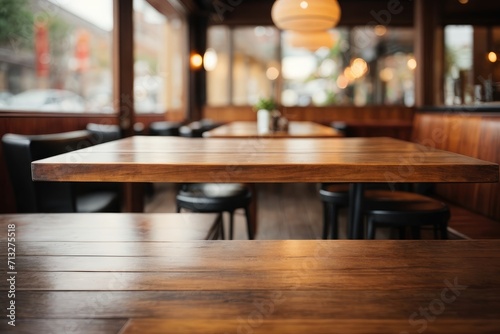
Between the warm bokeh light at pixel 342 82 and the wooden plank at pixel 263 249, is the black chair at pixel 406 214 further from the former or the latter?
the warm bokeh light at pixel 342 82

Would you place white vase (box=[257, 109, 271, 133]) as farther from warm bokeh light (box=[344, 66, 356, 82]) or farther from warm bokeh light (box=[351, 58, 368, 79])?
warm bokeh light (box=[351, 58, 368, 79])

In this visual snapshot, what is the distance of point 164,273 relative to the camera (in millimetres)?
1320

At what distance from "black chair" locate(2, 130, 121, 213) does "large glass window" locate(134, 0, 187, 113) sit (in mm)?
5034

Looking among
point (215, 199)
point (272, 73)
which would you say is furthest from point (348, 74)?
point (215, 199)

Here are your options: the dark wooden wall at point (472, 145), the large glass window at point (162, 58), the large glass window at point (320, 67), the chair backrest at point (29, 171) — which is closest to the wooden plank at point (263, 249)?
the chair backrest at point (29, 171)

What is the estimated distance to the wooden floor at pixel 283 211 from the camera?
13.2 feet

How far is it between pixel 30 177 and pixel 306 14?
2.61 metres

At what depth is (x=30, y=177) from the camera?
2.26 metres

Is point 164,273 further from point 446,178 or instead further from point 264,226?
point 264,226

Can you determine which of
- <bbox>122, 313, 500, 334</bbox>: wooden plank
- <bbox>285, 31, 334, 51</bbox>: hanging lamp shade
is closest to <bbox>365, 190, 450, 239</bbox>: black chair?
<bbox>122, 313, 500, 334</bbox>: wooden plank

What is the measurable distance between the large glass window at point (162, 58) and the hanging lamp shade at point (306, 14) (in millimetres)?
3827

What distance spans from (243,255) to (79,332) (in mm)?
613

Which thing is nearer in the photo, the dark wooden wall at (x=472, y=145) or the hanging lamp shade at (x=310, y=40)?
the dark wooden wall at (x=472, y=145)

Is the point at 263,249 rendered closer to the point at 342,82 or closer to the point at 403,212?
the point at 403,212
